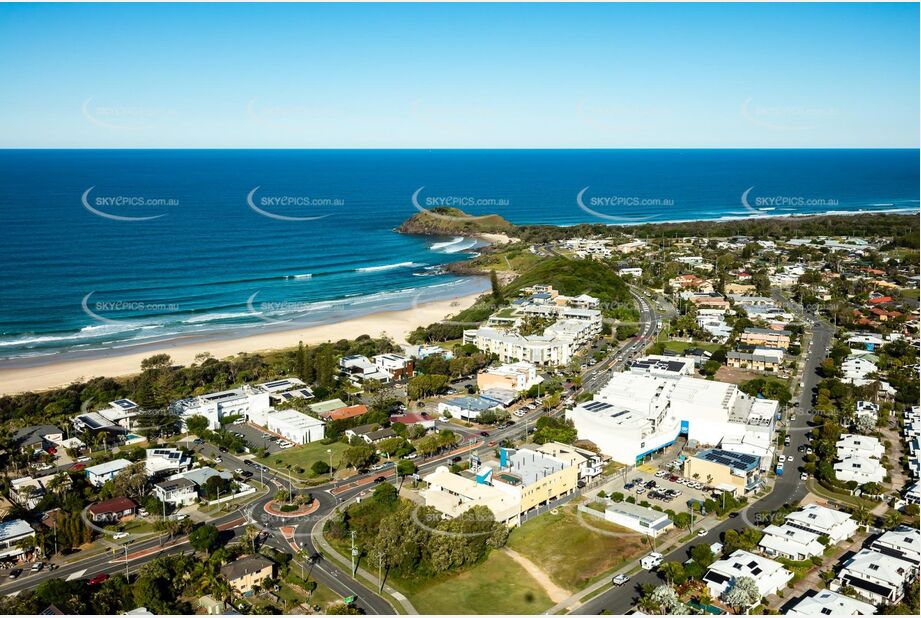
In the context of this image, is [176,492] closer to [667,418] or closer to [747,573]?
[747,573]

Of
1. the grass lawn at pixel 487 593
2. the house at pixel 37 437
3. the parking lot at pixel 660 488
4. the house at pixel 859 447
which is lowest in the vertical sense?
the grass lawn at pixel 487 593

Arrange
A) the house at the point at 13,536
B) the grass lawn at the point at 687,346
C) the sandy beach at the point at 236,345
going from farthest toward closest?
the grass lawn at the point at 687,346 < the sandy beach at the point at 236,345 < the house at the point at 13,536

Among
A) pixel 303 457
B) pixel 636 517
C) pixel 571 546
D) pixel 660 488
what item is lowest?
pixel 303 457

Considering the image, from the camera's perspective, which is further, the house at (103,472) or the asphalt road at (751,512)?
the house at (103,472)

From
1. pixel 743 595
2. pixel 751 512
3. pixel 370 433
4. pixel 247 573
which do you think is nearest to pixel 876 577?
pixel 743 595

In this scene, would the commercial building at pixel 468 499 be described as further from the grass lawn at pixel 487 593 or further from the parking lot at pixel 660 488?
the parking lot at pixel 660 488

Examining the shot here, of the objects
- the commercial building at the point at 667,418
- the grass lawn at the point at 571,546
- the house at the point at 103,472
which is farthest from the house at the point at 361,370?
the grass lawn at the point at 571,546
